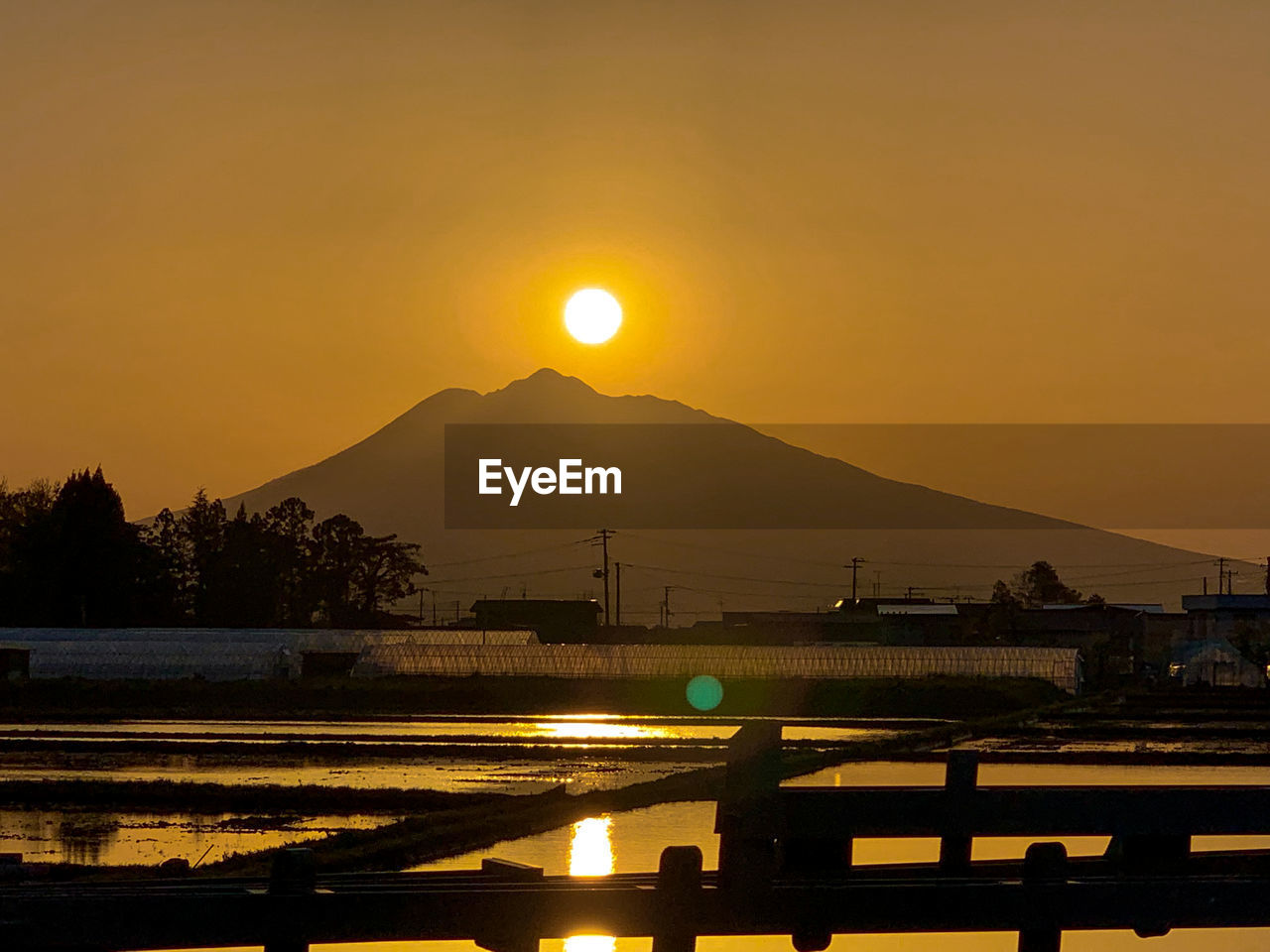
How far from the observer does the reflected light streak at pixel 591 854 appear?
16.0m

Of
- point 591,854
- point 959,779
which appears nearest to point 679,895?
point 959,779

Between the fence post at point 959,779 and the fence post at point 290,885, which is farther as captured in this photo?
the fence post at point 959,779

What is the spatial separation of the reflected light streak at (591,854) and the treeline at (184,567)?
85338 mm

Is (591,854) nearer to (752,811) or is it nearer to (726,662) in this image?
(752,811)

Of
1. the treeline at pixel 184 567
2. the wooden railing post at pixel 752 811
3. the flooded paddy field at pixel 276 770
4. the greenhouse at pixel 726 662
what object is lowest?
the flooded paddy field at pixel 276 770

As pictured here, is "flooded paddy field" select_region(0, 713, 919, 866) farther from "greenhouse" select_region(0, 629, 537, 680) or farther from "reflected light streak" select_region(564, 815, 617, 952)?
"greenhouse" select_region(0, 629, 537, 680)

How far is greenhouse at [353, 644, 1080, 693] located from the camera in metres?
82.9

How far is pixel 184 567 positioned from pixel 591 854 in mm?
108339

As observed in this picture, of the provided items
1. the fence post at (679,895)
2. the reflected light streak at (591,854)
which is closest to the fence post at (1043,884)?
the fence post at (679,895)

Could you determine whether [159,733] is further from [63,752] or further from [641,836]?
[641,836]

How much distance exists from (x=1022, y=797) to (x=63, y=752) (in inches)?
1527

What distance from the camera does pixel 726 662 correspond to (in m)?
83.8

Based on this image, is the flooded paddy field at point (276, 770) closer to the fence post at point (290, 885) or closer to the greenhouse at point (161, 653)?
the fence post at point (290, 885)

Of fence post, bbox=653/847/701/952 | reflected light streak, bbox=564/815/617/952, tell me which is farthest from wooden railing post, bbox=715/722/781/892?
reflected light streak, bbox=564/815/617/952
